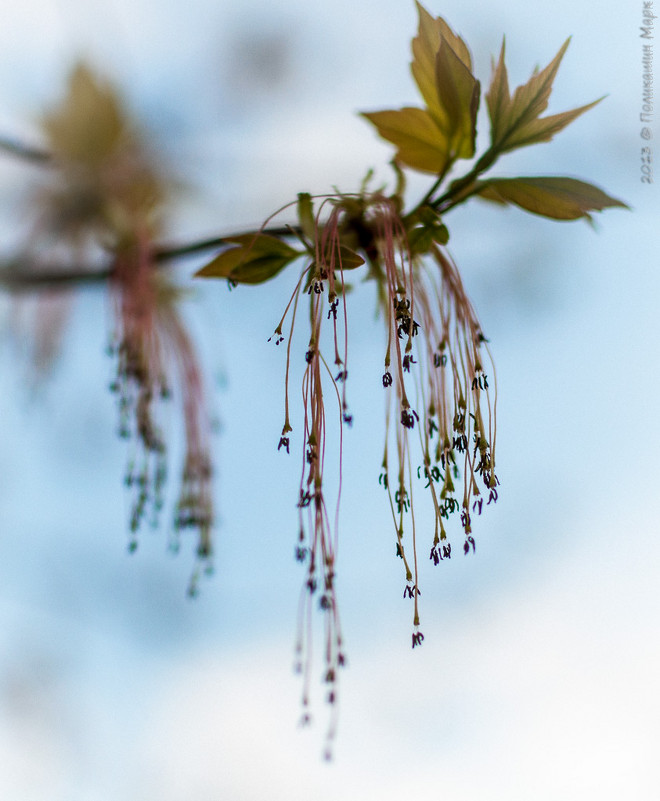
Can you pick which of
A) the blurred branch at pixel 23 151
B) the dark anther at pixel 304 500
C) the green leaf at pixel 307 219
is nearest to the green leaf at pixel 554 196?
the green leaf at pixel 307 219

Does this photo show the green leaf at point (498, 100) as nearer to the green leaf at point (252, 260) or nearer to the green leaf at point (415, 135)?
the green leaf at point (415, 135)

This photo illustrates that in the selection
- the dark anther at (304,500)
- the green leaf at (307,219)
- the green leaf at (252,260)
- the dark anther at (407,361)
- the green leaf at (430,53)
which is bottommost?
the dark anther at (304,500)

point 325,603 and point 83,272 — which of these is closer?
point 325,603

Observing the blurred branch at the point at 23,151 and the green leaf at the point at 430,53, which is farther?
the blurred branch at the point at 23,151

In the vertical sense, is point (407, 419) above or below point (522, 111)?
below

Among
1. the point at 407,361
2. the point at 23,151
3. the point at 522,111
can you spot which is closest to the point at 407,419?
the point at 407,361

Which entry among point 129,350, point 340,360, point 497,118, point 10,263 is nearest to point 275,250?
point 340,360

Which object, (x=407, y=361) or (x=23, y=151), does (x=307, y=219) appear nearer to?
(x=407, y=361)
